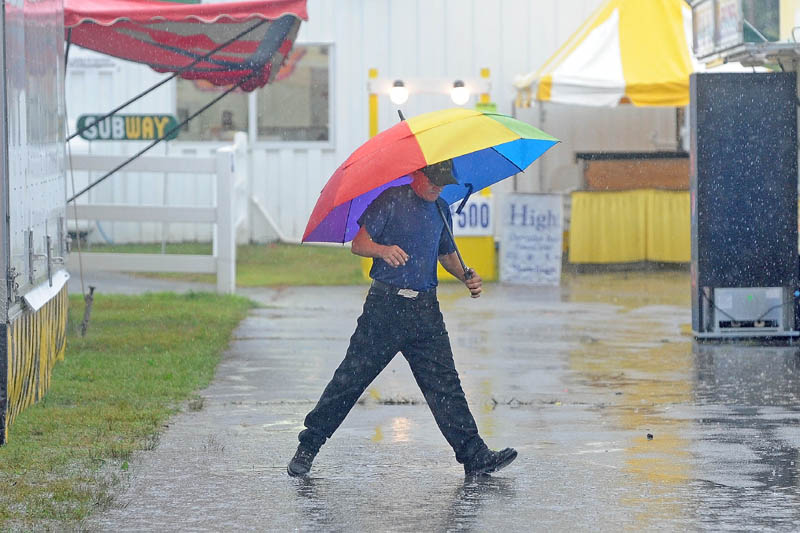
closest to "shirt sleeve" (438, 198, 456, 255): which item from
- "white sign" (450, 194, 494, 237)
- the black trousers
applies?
the black trousers

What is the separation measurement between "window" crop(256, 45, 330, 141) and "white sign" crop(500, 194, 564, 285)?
516cm

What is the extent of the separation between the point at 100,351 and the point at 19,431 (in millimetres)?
3338

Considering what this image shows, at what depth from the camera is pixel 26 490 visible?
688 cm

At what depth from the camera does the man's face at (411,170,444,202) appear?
285 inches

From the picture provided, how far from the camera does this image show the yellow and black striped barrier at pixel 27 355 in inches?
280

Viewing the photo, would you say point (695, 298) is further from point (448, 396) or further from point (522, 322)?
point (448, 396)

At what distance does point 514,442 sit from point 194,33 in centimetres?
660

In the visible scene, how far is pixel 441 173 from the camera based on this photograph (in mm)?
7164

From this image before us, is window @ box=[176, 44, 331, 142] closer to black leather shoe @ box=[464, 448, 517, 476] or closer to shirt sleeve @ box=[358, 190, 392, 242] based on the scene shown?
shirt sleeve @ box=[358, 190, 392, 242]

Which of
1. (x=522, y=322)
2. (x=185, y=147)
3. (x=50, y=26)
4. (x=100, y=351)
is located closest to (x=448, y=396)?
(x=50, y=26)

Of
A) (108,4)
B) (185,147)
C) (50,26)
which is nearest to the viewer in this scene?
(50,26)

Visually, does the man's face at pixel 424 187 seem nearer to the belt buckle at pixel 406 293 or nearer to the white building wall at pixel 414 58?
the belt buckle at pixel 406 293

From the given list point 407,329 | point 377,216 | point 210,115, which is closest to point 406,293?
point 407,329

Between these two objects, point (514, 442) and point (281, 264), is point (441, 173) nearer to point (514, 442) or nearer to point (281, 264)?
point (514, 442)
